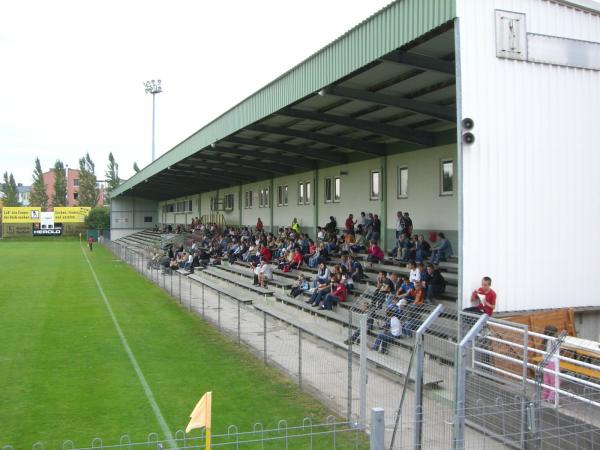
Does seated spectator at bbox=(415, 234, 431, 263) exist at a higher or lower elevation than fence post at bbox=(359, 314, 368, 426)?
higher

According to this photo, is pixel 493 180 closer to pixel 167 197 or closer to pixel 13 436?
pixel 13 436

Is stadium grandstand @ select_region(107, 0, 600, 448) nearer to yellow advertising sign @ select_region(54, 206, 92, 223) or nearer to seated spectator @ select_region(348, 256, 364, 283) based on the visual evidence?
seated spectator @ select_region(348, 256, 364, 283)

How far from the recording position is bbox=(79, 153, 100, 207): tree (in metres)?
97.1

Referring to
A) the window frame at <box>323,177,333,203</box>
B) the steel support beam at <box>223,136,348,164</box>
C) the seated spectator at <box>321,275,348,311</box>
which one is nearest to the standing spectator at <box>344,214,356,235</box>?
the steel support beam at <box>223,136,348,164</box>

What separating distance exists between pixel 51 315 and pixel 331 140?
10032 millimetres

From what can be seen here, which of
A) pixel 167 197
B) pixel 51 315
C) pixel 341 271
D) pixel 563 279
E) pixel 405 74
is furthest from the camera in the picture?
pixel 167 197

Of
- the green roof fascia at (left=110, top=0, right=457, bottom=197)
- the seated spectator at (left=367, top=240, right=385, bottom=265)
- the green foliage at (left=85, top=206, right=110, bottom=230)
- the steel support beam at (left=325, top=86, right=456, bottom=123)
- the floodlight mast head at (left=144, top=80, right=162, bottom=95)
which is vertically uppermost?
the floodlight mast head at (left=144, top=80, right=162, bottom=95)

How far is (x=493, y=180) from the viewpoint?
8.56 metres

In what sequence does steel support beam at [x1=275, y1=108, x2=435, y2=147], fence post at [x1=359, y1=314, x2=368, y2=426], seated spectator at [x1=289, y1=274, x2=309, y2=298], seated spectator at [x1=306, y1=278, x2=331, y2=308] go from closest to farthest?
fence post at [x1=359, y1=314, x2=368, y2=426] → steel support beam at [x1=275, y1=108, x2=435, y2=147] → seated spectator at [x1=306, y1=278, x2=331, y2=308] → seated spectator at [x1=289, y1=274, x2=309, y2=298]

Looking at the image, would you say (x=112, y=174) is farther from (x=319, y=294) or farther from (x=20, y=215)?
(x=319, y=294)

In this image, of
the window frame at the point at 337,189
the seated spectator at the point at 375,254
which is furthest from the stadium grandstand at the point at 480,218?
the window frame at the point at 337,189

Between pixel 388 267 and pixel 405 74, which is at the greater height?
pixel 405 74

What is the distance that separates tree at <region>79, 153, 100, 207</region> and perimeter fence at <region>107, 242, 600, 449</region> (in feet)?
306

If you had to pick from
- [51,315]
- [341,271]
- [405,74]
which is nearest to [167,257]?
[51,315]
